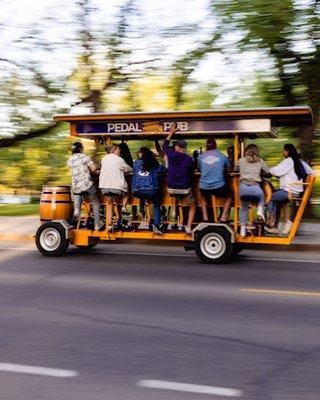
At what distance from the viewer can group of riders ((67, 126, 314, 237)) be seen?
10383 mm

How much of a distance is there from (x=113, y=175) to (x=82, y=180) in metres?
0.60

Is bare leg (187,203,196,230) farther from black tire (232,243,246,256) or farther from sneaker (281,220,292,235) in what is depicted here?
sneaker (281,220,292,235)

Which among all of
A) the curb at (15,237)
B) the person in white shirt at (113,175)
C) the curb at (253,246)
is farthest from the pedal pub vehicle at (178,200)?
the curb at (15,237)

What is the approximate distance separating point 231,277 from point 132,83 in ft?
39.9

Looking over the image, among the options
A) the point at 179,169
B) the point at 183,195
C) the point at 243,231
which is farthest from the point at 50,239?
the point at 243,231

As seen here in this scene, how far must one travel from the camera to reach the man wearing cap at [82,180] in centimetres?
1115

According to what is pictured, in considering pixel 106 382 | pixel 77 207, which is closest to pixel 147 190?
pixel 77 207

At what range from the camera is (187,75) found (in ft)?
62.7

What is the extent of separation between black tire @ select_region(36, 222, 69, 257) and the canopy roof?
1.74 m

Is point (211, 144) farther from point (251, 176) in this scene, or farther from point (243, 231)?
point (243, 231)

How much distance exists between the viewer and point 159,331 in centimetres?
596

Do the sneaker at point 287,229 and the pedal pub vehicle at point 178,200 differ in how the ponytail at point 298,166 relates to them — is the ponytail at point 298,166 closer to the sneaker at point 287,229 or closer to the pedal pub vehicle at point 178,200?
the pedal pub vehicle at point 178,200

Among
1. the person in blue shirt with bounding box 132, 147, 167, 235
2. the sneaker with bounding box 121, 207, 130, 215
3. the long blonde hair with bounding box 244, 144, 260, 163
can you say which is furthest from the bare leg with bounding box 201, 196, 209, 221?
the sneaker with bounding box 121, 207, 130, 215

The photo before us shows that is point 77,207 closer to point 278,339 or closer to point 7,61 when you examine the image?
point 278,339
